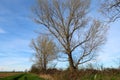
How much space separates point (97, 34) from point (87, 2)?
4.93 m

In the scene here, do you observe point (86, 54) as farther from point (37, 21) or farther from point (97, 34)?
point (37, 21)

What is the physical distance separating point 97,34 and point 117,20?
1629cm

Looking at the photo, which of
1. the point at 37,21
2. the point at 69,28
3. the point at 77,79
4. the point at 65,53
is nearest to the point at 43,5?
the point at 37,21

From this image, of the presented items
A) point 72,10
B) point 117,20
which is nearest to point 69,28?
point 72,10

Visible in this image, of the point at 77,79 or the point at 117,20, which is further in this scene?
the point at 117,20

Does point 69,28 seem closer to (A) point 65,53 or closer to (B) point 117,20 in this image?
(A) point 65,53

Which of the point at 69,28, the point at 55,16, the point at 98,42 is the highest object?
the point at 55,16

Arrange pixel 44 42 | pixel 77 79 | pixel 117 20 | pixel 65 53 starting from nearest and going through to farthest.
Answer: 1. pixel 77 79
2. pixel 117 20
3. pixel 65 53
4. pixel 44 42

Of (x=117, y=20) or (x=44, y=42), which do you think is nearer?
(x=117, y=20)

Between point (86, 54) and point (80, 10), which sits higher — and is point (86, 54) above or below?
below

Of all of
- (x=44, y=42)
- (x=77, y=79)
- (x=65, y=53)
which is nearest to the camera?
(x=77, y=79)

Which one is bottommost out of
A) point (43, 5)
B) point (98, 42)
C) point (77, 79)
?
point (77, 79)

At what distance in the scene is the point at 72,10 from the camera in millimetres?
31328

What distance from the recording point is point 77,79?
16.8 feet
